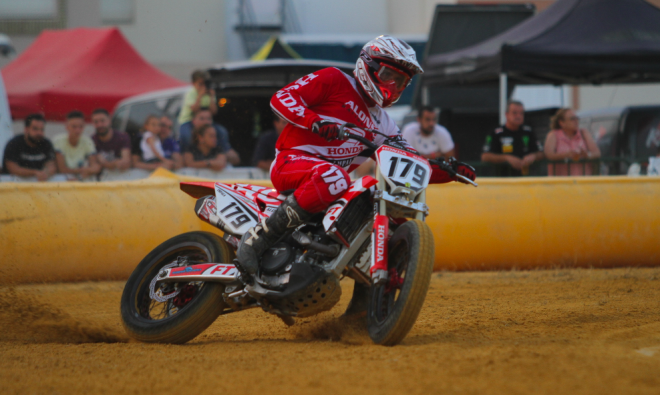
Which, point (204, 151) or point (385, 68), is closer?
point (385, 68)

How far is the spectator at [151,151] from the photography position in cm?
1044

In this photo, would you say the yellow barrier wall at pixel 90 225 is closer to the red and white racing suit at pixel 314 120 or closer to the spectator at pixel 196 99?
the red and white racing suit at pixel 314 120

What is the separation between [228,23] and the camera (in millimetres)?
24375

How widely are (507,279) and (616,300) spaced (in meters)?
1.70

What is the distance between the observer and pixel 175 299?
16.5 ft

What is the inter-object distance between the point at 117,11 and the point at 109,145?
575 inches

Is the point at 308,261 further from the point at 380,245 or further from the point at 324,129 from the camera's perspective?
the point at 324,129

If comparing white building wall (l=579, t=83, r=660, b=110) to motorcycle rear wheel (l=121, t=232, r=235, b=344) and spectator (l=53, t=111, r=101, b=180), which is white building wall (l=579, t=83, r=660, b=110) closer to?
spectator (l=53, t=111, r=101, b=180)

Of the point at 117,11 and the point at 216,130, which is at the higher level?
the point at 117,11

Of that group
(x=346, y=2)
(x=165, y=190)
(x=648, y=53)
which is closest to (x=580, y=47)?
(x=648, y=53)

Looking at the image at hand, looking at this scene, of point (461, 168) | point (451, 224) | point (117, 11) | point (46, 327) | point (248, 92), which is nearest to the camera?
point (461, 168)

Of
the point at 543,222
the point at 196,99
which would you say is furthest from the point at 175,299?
the point at 196,99

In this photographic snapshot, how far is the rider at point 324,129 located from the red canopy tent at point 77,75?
1158 cm

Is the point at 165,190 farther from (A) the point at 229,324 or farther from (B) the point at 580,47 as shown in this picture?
(B) the point at 580,47
